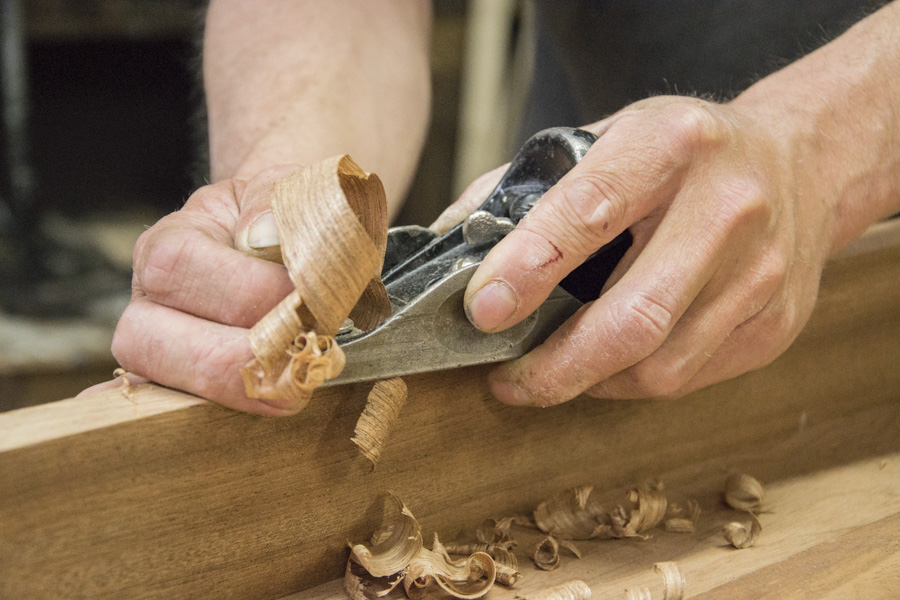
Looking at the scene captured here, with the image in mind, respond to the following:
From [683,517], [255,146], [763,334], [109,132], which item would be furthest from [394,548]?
[109,132]

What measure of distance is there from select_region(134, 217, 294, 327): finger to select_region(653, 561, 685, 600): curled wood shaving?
0.42 meters

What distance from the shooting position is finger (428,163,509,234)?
0.88m

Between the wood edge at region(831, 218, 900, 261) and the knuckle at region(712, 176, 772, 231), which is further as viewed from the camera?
the wood edge at region(831, 218, 900, 261)

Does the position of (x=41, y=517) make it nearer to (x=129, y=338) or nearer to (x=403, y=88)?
(x=129, y=338)

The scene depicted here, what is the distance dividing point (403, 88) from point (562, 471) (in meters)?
0.70

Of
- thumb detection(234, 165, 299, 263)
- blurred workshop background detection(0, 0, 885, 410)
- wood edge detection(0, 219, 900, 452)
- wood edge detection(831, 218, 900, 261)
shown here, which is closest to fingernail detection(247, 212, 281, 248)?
thumb detection(234, 165, 299, 263)

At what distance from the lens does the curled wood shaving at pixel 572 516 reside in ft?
2.57

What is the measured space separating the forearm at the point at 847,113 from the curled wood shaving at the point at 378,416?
52 cm

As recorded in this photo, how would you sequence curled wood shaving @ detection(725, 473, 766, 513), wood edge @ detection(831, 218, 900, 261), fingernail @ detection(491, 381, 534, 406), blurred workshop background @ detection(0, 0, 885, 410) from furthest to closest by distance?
blurred workshop background @ detection(0, 0, 885, 410) < wood edge @ detection(831, 218, 900, 261) < curled wood shaving @ detection(725, 473, 766, 513) < fingernail @ detection(491, 381, 534, 406)

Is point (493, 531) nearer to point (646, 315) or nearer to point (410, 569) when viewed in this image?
point (410, 569)

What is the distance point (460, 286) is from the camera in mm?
679

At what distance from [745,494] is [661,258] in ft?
1.07

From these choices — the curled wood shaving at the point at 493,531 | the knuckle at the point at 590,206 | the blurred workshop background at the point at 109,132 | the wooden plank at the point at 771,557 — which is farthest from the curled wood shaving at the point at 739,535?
the blurred workshop background at the point at 109,132

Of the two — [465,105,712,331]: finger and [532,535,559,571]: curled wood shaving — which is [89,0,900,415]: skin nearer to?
[465,105,712,331]: finger
